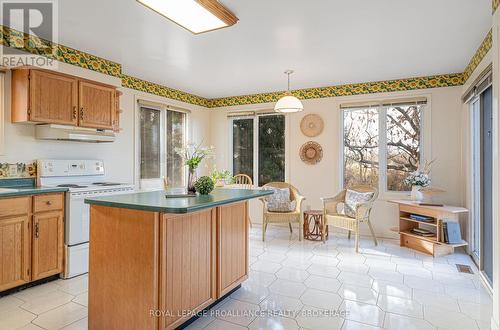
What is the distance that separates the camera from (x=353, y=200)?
4.40 m

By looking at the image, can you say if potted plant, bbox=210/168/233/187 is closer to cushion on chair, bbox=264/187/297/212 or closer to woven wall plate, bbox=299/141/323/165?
cushion on chair, bbox=264/187/297/212

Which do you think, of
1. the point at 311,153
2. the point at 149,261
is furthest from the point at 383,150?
the point at 149,261

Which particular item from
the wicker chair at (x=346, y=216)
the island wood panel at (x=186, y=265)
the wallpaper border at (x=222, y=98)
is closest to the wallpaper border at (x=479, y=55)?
the wallpaper border at (x=222, y=98)

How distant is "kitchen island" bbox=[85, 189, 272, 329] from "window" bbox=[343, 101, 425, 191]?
10.5 feet

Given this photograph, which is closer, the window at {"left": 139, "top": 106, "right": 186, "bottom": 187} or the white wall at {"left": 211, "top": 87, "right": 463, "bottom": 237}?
the white wall at {"left": 211, "top": 87, "right": 463, "bottom": 237}

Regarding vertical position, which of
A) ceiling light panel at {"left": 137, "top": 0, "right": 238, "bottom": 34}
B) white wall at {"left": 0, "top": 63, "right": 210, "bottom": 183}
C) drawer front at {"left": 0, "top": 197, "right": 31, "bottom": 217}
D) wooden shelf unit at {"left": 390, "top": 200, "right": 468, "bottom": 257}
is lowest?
wooden shelf unit at {"left": 390, "top": 200, "right": 468, "bottom": 257}

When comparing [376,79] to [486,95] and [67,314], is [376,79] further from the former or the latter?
[67,314]

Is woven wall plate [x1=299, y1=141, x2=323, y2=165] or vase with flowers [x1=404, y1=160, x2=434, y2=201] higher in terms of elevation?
woven wall plate [x1=299, y1=141, x2=323, y2=165]

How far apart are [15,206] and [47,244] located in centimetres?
50

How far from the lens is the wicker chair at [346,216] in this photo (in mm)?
4047

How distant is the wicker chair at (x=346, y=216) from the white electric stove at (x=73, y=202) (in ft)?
9.61

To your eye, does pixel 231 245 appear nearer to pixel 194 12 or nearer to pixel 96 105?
pixel 194 12

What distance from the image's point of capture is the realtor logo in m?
2.51

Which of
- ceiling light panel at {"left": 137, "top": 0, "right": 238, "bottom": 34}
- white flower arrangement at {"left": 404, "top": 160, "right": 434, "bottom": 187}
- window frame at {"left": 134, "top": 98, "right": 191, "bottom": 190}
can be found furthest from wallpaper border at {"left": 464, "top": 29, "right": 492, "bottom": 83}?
window frame at {"left": 134, "top": 98, "right": 191, "bottom": 190}
